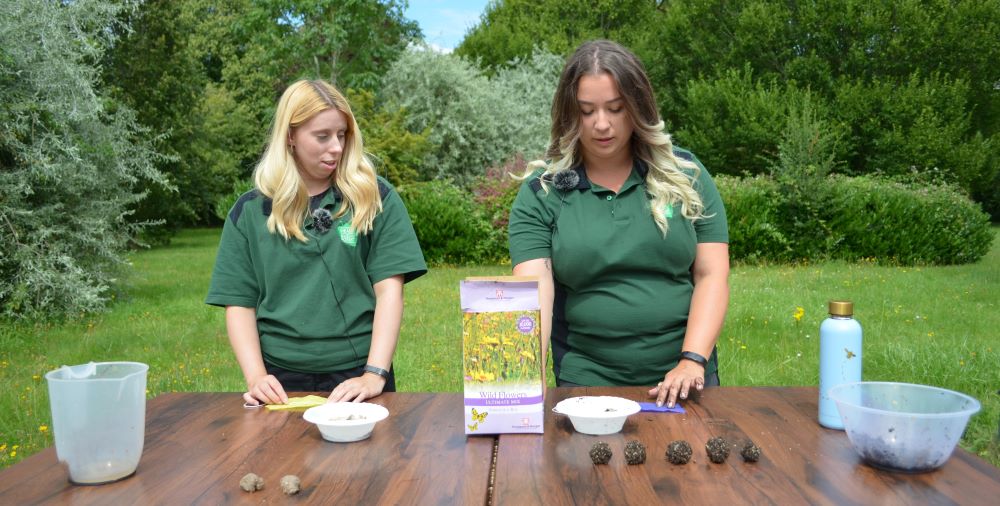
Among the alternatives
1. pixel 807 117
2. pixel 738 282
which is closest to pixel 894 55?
pixel 807 117

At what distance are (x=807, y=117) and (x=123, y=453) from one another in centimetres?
1307

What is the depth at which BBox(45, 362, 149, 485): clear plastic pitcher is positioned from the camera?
150cm

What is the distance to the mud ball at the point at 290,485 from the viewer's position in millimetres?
1493

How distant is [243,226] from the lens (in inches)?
96.4

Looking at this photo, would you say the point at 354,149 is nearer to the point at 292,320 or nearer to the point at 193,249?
the point at 292,320

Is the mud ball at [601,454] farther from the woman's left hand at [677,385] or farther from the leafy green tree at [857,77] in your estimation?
the leafy green tree at [857,77]

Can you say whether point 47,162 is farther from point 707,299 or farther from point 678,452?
point 678,452

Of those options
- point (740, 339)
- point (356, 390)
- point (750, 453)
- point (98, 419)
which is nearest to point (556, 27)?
point (740, 339)

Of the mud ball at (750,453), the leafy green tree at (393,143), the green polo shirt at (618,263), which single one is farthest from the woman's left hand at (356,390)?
the leafy green tree at (393,143)

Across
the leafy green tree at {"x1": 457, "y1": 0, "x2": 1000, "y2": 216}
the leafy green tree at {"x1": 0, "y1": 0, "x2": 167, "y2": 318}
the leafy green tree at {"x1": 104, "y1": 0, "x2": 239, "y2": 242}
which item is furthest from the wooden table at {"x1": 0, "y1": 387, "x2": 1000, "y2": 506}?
the leafy green tree at {"x1": 457, "y1": 0, "x2": 1000, "y2": 216}

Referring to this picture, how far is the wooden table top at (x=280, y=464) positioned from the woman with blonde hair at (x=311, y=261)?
0.40 metres

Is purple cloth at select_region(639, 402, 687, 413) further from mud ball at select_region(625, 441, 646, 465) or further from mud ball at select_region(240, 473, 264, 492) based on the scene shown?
mud ball at select_region(240, 473, 264, 492)

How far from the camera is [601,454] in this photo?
5.29 ft

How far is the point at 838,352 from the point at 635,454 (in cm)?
55
